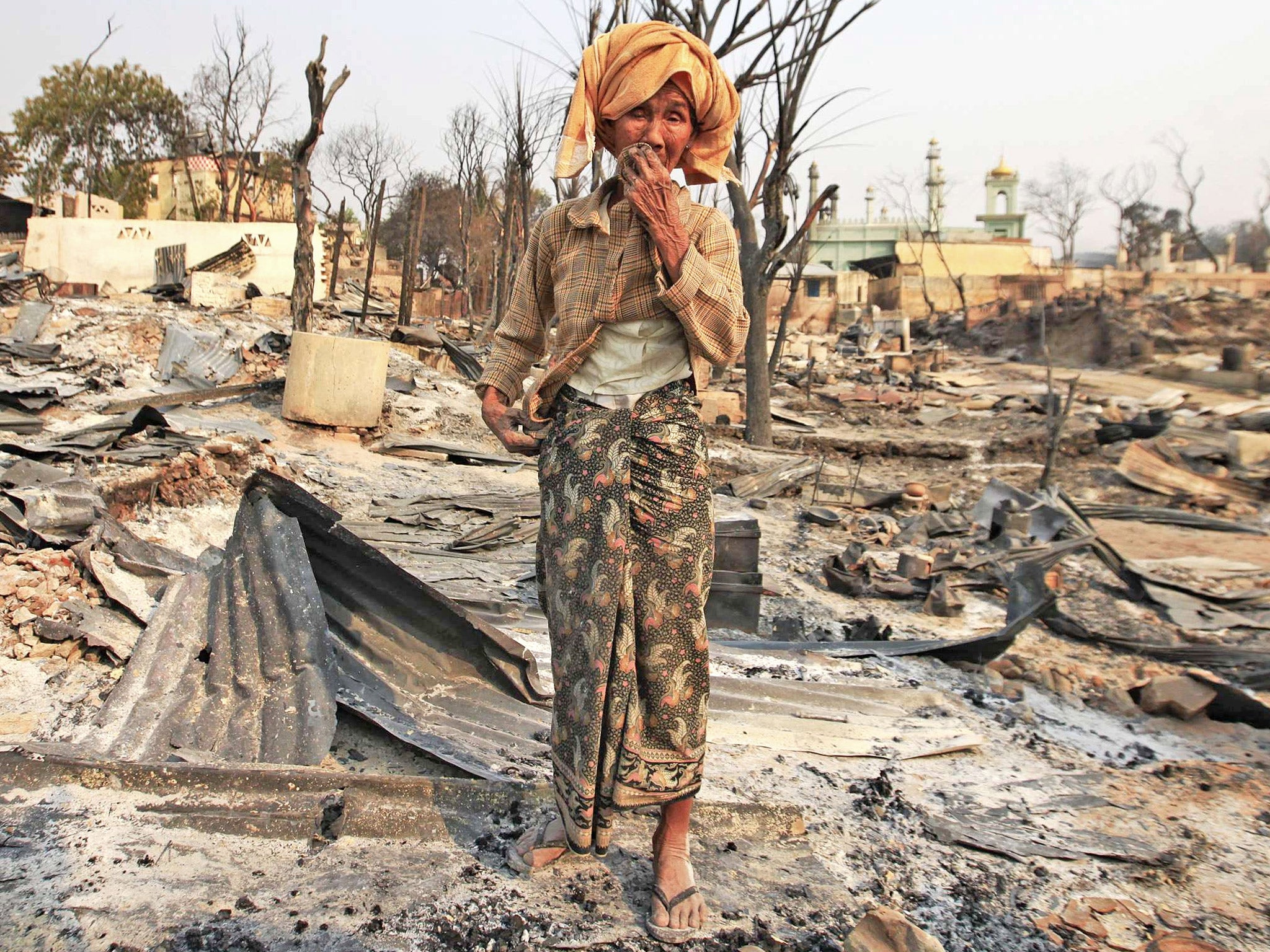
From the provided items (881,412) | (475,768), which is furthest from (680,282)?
(881,412)

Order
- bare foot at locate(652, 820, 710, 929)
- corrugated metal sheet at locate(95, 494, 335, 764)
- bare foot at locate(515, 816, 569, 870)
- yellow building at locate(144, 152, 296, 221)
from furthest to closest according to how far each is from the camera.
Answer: yellow building at locate(144, 152, 296, 221) → corrugated metal sheet at locate(95, 494, 335, 764) → bare foot at locate(515, 816, 569, 870) → bare foot at locate(652, 820, 710, 929)

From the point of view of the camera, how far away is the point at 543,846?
1.93 metres

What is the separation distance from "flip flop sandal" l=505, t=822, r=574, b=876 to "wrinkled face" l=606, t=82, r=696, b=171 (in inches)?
56.4

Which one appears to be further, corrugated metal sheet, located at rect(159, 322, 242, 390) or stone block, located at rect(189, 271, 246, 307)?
stone block, located at rect(189, 271, 246, 307)

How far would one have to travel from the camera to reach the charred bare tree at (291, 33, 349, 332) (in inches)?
463

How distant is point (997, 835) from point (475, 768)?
1.37 m

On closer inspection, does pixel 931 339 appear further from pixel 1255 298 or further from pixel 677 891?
pixel 677 891

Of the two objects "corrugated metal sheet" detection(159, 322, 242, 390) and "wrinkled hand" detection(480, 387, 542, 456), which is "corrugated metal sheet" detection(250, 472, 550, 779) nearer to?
"wrinkled hand" detection(480, 387, 542, 456)

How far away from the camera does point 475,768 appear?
2348 millimetres

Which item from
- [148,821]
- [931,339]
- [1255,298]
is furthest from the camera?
[931,339]

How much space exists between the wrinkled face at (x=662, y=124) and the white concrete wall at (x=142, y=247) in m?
18.0

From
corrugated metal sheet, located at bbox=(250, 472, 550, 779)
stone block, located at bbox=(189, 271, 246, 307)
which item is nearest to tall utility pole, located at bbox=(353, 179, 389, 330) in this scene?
stone block, located at bbox=(189, 271, 246, 307)

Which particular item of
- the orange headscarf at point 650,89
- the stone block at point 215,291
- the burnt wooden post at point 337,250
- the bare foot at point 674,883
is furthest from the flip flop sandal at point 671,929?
the burnt wooden post at point 337,250

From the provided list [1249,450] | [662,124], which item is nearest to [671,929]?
[662,124]
